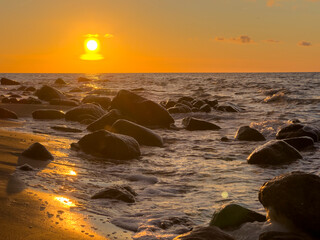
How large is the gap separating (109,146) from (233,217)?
11.1ft

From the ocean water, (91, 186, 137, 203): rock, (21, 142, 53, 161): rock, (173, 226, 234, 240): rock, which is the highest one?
(21, 142, 53, 161): rock

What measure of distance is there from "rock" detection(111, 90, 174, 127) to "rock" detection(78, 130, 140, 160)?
4515 mm

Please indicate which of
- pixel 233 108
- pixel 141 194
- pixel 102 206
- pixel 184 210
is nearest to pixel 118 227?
pixel 102 206

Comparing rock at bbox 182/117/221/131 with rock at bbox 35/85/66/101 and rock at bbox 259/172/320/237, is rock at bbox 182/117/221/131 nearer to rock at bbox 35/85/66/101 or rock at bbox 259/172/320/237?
rock at bbox 259/172/320/237

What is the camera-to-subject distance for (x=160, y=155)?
6.75 meters

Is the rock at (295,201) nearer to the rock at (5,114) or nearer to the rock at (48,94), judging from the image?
the rock at (5,114)

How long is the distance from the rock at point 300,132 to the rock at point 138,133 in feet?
9.43

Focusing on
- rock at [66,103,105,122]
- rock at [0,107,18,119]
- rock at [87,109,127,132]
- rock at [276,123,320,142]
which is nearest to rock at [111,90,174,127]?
rock at [66,103,105,122]

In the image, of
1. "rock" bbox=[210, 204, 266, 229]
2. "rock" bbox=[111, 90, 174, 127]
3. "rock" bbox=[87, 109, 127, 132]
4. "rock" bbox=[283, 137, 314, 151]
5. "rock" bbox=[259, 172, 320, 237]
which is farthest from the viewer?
"rock" bbox=[111, 90, 174, 127]

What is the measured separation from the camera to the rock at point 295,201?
2984mm

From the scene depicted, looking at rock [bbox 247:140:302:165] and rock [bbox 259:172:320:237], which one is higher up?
rock [bbox 259:172:320:237]

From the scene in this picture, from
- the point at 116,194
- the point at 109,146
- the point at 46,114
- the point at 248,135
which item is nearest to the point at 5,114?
the point at 46,114

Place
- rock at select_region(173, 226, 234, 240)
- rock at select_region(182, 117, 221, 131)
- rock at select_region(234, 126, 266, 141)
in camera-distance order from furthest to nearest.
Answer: rock at select_region(182, 117, 221, 131)
rock at select_region(234, 126, 266, 141)
rock at select_region(173, 226, 234, 240)

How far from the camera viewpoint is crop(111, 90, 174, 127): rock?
11070 millimetres
